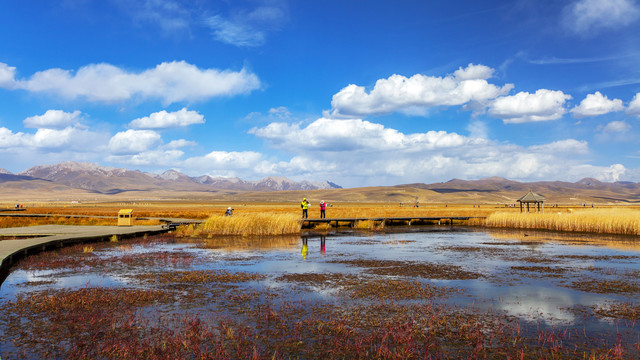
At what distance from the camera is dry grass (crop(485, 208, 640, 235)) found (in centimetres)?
3516

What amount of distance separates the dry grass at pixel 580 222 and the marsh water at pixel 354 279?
34.2 feet

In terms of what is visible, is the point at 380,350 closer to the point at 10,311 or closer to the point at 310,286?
the point at 310,286

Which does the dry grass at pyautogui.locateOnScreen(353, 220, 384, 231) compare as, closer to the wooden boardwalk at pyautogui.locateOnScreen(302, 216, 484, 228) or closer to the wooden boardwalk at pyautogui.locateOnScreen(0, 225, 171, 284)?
the wooden boardwalk at pyautogui.locateOnScreen(302, 216, 484, 228)

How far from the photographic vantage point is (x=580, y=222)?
1485 inches

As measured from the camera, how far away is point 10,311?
11.2m

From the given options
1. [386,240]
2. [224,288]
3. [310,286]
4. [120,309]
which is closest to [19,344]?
[120,309]

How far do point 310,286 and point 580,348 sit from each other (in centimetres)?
787

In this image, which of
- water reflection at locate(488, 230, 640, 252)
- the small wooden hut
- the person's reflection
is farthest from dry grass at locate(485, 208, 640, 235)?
the small wooden hut

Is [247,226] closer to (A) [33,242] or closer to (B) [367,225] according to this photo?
(B) [367,225]

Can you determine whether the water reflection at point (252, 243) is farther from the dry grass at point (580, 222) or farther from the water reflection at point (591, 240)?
the dry grass at point (580, 222)

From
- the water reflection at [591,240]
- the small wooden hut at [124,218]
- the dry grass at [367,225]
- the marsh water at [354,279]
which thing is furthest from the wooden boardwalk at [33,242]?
the water reflection at [591,240]

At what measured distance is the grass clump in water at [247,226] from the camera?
33938 millimetres

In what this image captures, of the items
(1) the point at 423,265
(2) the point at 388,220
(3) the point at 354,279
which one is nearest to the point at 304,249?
(1) the point at 423,265

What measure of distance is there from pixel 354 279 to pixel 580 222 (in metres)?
29.5
